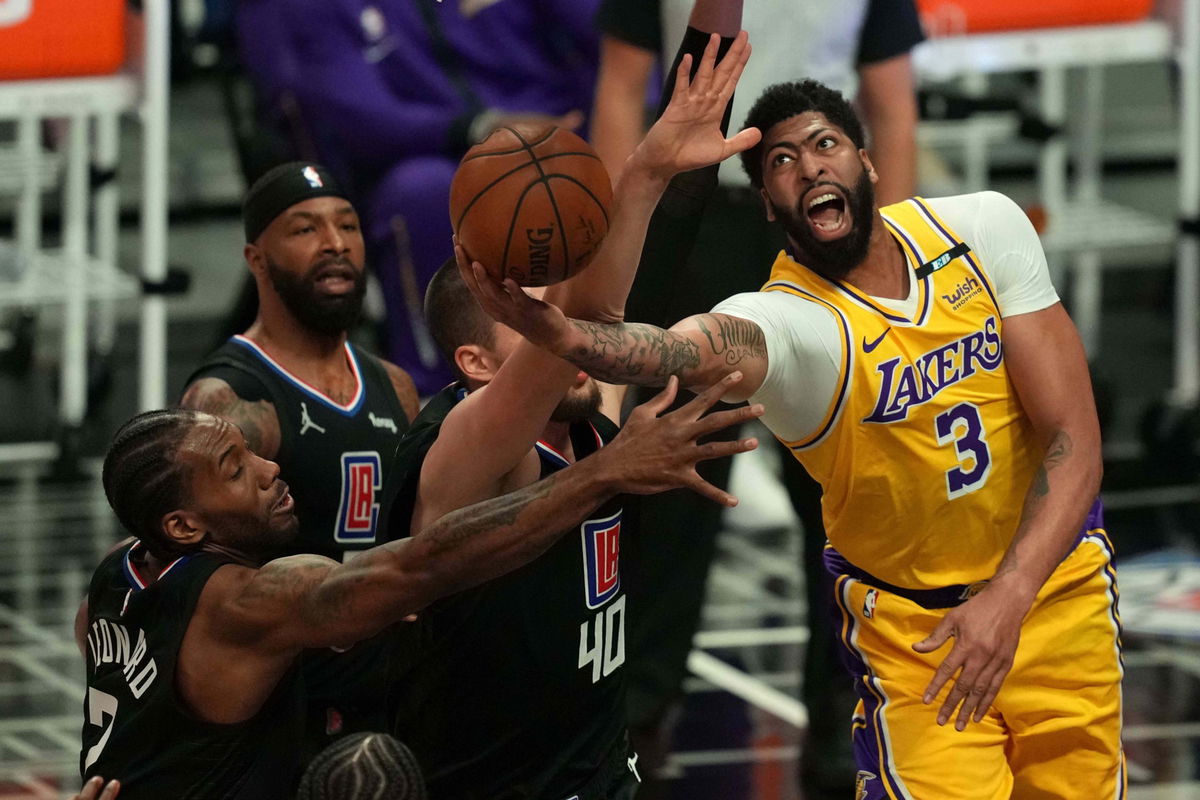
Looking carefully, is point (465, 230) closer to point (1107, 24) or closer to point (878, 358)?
point (878, 358)

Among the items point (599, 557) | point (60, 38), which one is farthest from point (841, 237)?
point (60, 38)

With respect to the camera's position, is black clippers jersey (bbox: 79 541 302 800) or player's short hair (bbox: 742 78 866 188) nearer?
black clippers jersey (bbox: 79 541 302 800)

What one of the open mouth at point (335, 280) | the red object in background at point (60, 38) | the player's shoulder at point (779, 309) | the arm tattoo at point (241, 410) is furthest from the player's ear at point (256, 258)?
the red object in background at point (60, 38)

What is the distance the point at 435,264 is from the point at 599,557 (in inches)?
169

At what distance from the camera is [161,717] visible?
12.7 ft

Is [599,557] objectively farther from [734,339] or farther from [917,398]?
[917,398]

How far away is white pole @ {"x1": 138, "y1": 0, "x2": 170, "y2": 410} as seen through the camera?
7793mm

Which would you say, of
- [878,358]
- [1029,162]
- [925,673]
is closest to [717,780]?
[925,673]

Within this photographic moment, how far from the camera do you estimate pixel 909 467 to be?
168 inches

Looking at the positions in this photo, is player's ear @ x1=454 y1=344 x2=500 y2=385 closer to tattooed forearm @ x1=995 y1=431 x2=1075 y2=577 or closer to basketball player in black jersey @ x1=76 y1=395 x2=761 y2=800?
basketball player in black jersey @ x1=76 y1=395 x2=761 y2=800

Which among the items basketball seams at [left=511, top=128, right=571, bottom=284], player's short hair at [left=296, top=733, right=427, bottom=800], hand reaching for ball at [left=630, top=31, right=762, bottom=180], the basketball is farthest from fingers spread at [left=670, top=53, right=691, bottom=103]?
player's short hair at [left=296, top=733, right=427, bottom=800]

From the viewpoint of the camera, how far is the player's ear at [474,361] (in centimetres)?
419

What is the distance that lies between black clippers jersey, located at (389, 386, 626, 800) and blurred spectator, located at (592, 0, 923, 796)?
4.82 ft

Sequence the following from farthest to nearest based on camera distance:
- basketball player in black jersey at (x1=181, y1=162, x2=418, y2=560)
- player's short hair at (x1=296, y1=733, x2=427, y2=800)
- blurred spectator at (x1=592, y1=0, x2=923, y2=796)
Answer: blurred spectator at (x1=592, y1=0, x2=923, y2=796) → basketball player in black jersey at (x1=181, y1=162, x2=418, y2=560) → player's short hair at (x1=296, y1=733, x2=427, y2=800)
